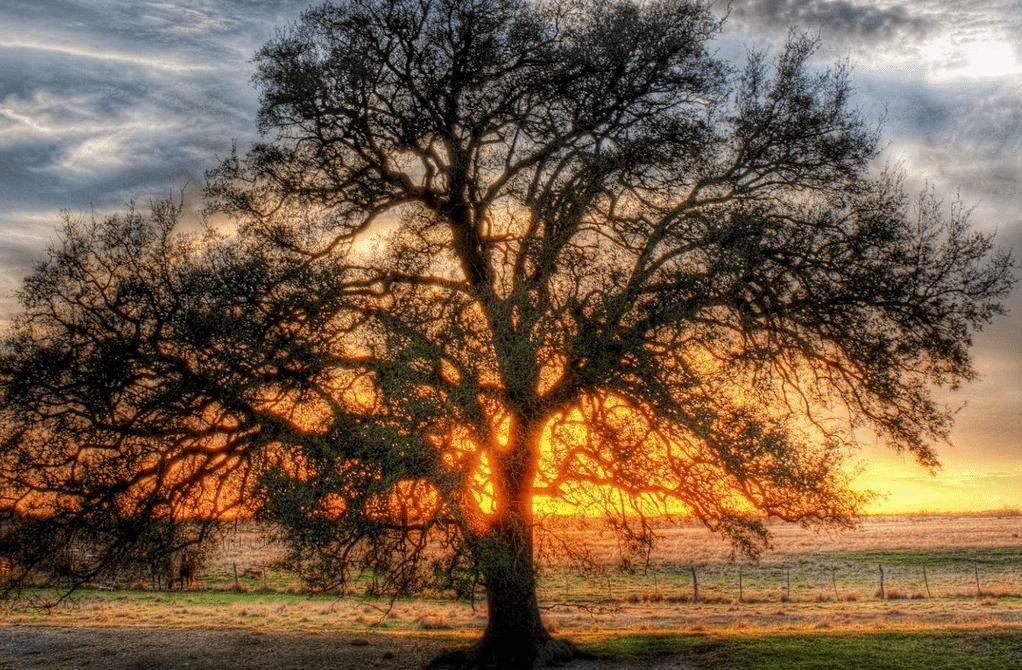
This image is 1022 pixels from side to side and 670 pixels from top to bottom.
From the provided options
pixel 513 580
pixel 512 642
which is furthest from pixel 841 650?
pixel 513 580

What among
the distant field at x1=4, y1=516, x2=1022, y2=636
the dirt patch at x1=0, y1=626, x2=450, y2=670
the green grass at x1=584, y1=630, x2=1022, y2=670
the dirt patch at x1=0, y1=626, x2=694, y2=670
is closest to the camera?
the green grass at x1=584, y1=630, x2=1022, y2=670

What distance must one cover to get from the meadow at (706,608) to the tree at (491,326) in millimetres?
1628

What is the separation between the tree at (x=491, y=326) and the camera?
453 inches

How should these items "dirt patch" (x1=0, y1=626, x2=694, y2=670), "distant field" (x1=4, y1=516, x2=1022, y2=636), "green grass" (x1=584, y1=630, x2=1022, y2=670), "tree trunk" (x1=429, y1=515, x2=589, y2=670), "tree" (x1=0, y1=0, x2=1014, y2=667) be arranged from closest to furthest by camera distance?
"tree" (x1=0, y1=0, x2=1014, y2=667), "green grass" (x1=584, y1=630, x2=1022, y2=670), "tree trunk" (x1=429, y1=515, x2=589, y2=670), "dirt patch" (x1=0, y1=626, x2=694, y2=670), "distant field" (x1=4, y1=516, x2=1022, y2=636)

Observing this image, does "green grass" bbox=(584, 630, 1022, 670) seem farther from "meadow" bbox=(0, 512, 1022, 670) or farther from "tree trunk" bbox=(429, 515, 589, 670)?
"tree trunk" bbox=(429, 515, 589, 670)

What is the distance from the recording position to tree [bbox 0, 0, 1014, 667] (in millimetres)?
11516

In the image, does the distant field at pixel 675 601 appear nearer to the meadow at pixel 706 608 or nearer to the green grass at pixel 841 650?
the meadow at pixel 706 608

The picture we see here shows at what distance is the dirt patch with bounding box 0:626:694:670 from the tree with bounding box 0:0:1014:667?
2.75 metres

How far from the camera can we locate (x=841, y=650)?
1738 centimetres

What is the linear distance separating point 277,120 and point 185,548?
28.6 feet

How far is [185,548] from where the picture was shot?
14.7 meters

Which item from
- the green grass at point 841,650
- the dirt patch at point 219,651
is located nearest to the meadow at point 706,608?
the green grass at point 841,650

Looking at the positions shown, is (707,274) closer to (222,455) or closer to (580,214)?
(580,214)

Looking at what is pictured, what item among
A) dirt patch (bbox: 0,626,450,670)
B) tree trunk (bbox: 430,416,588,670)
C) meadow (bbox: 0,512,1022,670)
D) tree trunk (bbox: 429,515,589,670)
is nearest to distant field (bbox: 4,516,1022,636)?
meadow (bbox: 0,512,1022,670)
